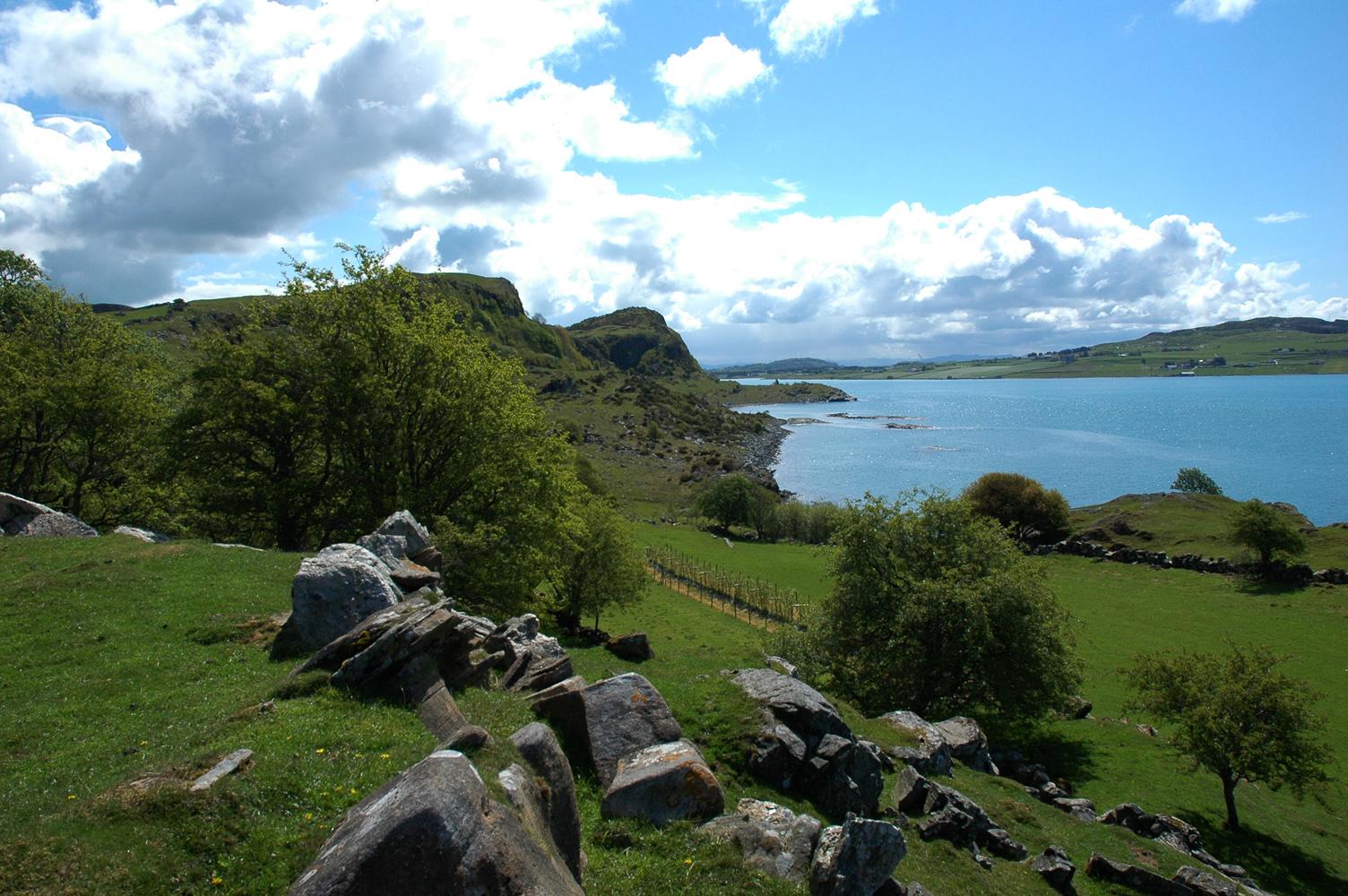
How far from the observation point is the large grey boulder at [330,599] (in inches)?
662

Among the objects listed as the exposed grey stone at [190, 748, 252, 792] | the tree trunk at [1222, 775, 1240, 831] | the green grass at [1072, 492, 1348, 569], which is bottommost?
the green grass at [1072, 492, 1348, 569]

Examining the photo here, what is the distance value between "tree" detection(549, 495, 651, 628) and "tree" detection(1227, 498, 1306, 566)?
6392 cm

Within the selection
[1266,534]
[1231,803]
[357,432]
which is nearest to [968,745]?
[1231,803]

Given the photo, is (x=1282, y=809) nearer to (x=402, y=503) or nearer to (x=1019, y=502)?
(x=402, y=503)

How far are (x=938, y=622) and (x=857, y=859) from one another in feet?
78.4

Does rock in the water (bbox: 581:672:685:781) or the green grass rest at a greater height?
rock in the water (bbox: 581:672:685:781)

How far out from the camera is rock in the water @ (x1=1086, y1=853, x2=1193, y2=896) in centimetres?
1852

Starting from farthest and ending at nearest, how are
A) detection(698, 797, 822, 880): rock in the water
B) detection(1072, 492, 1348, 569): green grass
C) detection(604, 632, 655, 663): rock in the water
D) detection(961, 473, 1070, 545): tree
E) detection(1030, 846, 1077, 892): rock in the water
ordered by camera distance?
detection(961, 473, 1070, 545): tree
detection(1072, 492, 1348, 569): green grass
detection(604, 632, 655, 663): rock in the water
detection(1030, 846, 1077, 892): rock in the water
detection(698, 797, 822, 880): rock in the water

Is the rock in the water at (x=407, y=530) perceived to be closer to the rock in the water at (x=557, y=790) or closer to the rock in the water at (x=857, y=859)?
the rock in the water at (x=557, y=790)

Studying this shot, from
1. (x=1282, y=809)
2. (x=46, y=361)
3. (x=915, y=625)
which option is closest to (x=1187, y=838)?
(x=1282, y=809)

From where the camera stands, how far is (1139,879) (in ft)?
61.2

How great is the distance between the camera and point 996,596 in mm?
33094

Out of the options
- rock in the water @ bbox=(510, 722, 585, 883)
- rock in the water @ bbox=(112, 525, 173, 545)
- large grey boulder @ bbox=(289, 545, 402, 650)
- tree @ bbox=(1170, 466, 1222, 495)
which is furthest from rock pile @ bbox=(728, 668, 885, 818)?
tree @ bbox=(1170, 466, 1222, 495)

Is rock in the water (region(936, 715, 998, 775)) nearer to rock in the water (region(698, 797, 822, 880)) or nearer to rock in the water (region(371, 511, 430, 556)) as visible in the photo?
rock in the water (region(698, 797, 822, 880))
